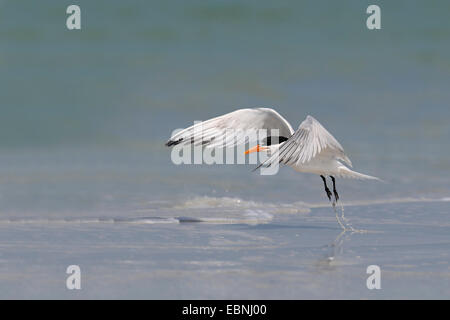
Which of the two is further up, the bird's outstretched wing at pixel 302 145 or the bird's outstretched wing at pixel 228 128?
the bird's outstretched wing at pixel 228 128

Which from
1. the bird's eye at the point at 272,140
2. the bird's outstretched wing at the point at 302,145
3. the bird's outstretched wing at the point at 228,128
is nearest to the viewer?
the bird's outstretched wing at the point at 302,145

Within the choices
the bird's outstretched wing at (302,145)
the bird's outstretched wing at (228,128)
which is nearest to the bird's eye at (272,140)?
the bird's outstretched wing at (228,128)

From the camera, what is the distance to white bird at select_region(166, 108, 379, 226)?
6.83 meters

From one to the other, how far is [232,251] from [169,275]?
40.4 inches

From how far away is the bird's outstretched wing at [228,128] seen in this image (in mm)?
7000

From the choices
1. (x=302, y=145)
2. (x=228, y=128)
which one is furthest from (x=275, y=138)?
(x=302, y=145)

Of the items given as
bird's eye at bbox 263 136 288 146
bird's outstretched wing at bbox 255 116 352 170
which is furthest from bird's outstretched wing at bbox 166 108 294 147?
bird's outstretched wing at bbox 255 116 352 170

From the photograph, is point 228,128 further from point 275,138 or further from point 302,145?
point 275,138

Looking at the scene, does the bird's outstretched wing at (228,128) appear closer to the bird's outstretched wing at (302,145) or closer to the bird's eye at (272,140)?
the bird's eye at (272,140)

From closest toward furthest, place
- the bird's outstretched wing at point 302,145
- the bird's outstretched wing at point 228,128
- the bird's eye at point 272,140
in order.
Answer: the bird's outstretched wing at point 302,145 < the bird's outstretched wing at point 228,128 < the bird's eye at point 272,140

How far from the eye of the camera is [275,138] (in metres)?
7.92
